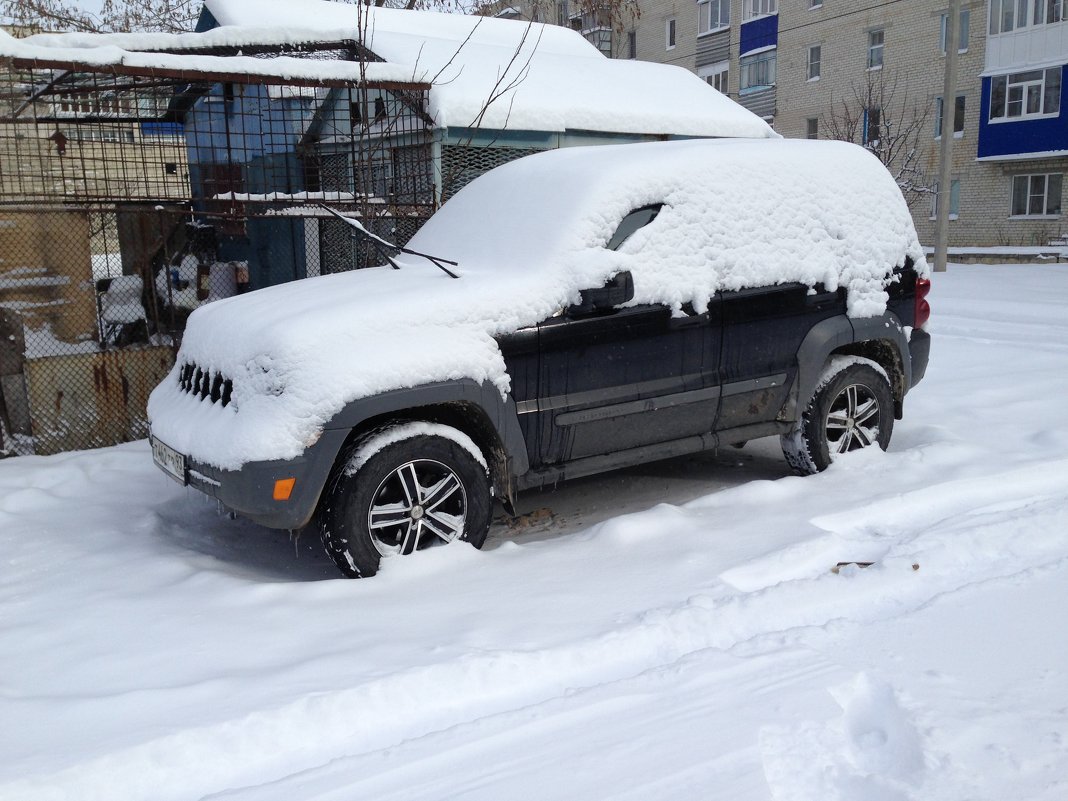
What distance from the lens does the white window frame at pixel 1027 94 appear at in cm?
2908

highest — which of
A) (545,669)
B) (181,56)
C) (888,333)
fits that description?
(181,56)

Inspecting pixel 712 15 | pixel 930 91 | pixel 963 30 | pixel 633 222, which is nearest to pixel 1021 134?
pixel 930 91

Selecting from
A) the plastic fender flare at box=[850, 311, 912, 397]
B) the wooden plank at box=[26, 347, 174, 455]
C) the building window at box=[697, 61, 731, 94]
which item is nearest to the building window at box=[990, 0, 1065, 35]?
the building window at box=[697, 61, 731, 94]

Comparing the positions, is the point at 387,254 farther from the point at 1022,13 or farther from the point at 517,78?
the point at 1022,13

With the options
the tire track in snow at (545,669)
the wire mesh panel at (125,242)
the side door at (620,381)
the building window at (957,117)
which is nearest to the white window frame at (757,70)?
the building window at (957,117)

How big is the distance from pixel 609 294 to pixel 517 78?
5.45 m

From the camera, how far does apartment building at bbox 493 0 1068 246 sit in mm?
29453

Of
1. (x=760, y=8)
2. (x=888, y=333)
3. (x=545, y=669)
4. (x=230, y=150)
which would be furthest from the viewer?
(x=760, y=8)

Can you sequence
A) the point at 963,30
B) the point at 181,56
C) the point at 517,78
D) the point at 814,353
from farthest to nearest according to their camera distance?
1. the point at 963,30
2. the point at 517,78
3. the point at 181,56
4. the point at 814,353

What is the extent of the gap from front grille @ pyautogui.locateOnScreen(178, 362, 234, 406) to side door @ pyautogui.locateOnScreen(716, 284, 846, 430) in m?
2.49

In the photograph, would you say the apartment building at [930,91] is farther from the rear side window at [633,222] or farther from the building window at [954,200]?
the rear side window at [633,222]

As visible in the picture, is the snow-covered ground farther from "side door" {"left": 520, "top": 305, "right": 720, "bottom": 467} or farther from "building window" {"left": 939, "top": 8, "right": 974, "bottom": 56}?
"building window" {"left": 939, "top": 8, "right": 974, "bottom": 56}

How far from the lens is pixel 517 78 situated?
359 inches

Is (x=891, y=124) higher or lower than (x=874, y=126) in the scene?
higher
